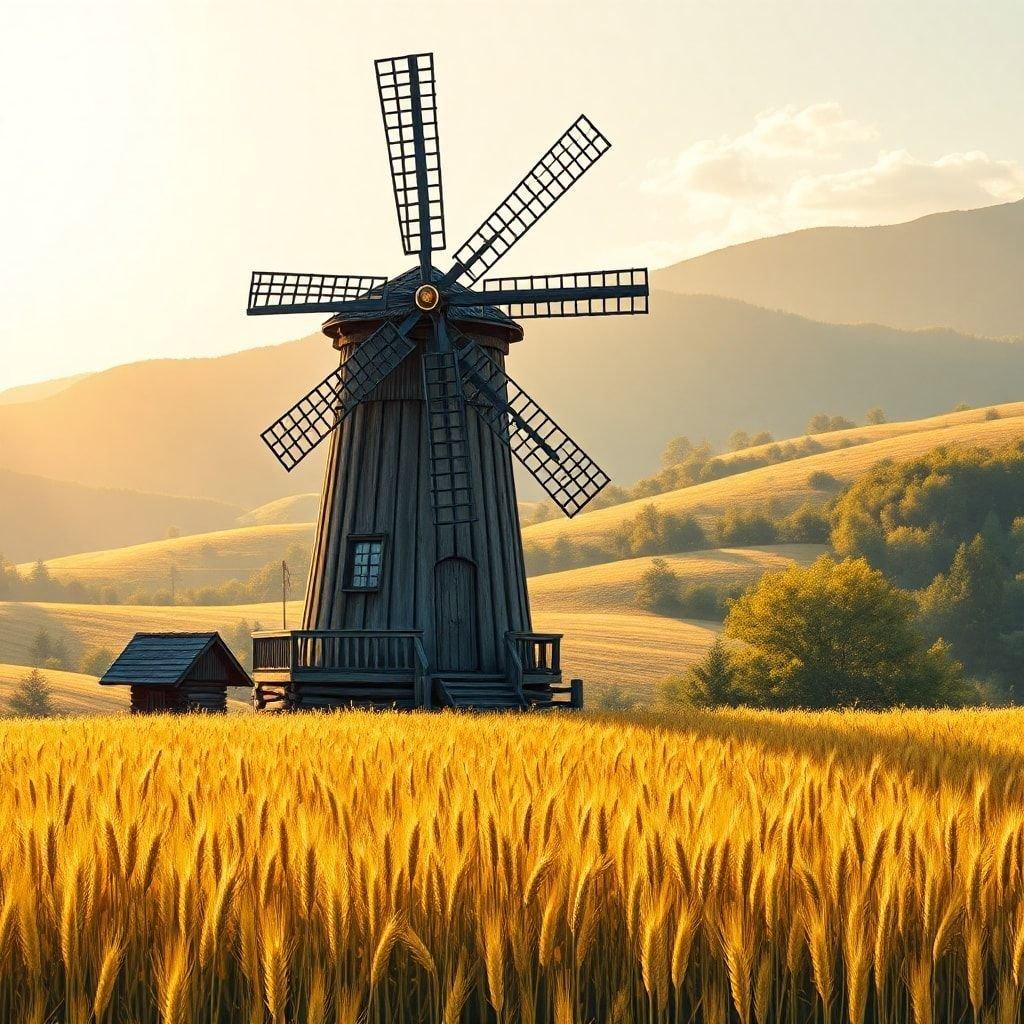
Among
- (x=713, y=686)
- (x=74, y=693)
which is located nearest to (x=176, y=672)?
(x=713, y=686)

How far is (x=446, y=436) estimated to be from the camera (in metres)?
26.3

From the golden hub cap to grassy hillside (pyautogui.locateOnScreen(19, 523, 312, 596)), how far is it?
134611 mm

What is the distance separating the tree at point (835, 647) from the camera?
180ft

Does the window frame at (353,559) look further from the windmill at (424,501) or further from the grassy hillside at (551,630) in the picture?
the grassy hillside at (551,630)

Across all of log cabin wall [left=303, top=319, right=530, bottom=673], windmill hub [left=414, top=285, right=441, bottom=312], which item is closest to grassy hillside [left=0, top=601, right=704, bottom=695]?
log cabin wall [left=303, top=319, right=530, bottom=673]

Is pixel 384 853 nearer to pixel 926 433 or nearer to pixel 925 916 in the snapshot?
pixel 925 916

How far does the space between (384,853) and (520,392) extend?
22.0 meters

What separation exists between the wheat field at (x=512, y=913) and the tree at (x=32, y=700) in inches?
2244

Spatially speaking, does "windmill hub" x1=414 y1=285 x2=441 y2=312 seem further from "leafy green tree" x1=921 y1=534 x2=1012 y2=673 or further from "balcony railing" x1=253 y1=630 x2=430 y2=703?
"leafy green tree" x1=921 y1=534 x2=1012 y2=673

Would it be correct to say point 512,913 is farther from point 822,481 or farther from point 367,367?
point 822,481

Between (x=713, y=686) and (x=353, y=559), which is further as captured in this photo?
(x=713, y=686)

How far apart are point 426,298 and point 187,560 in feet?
503

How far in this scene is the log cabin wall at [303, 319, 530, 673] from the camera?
87.9 feet

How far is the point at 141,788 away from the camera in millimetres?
7398
